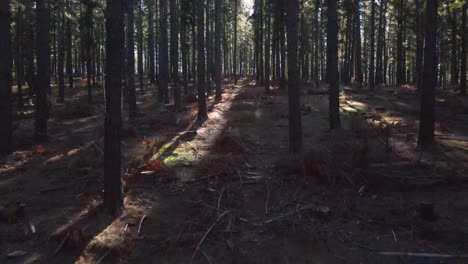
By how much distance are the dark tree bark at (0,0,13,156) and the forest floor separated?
0.61 meters

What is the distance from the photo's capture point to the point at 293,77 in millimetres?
10312

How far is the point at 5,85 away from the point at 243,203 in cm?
830

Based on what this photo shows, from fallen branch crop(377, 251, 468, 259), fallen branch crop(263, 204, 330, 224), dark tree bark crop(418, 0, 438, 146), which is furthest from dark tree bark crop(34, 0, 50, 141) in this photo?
fallen branch crop(377, 251, 468, 259)

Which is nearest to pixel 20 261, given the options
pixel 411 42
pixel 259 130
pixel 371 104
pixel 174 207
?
pixel 174 207

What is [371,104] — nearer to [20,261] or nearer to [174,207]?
[174,207]

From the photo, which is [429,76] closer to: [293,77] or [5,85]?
[293,77]

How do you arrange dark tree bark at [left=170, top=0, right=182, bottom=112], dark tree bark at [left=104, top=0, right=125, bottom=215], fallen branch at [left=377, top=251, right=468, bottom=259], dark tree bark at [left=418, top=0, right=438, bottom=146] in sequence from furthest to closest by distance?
dark tree bark at [left=170, top=0, right=182, bottom=112]
dark tree bark at [left=418, top=0, right=438, bottom=146]
dark tree bark at [left=104, top=0, right=125, bottom=215]
fallen branch at [left=377, top=251, right=468, bottom=259]

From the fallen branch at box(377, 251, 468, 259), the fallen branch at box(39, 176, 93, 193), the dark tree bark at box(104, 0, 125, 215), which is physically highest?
the dark tree bark at box(104, 0, 125, 215)

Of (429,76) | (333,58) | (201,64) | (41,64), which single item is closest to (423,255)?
(429,76)

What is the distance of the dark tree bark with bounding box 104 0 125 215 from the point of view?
698 cm

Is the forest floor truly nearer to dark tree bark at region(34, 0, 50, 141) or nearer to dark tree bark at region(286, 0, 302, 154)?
dark tree bark at region(286, 0, 302, 154)

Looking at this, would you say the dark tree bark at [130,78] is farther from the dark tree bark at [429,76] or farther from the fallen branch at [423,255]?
the fallen branch at [423,255]

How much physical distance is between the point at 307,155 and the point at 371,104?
1312 cm

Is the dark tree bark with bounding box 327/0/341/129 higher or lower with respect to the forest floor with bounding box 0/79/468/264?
A: higher
